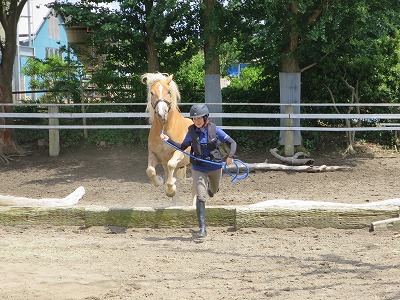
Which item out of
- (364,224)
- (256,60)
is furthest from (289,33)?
(364,224)

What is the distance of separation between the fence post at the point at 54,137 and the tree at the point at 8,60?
0.90m

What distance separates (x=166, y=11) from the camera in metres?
14.4

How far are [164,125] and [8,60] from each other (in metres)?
8.64

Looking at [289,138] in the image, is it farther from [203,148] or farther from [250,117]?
Result: [203,148]

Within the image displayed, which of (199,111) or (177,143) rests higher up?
(199,111)

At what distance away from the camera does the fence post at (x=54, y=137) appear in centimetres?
1620

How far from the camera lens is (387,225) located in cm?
823

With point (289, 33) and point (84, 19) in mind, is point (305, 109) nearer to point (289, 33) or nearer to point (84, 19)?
point (289, 33)

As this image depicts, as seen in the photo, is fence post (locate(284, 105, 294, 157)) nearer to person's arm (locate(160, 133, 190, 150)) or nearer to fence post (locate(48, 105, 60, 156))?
fence post (locate(48, 105, 60, 156))

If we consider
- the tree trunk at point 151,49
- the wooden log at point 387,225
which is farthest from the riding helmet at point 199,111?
the tree trunk at point 151,49

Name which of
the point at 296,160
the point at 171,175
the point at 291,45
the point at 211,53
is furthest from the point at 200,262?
the point at 291,45

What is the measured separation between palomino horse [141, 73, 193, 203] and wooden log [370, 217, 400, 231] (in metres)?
2.53

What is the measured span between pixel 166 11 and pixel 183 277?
9.07 metres

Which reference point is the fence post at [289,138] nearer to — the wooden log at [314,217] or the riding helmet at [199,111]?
the wooden log at [314,217]
